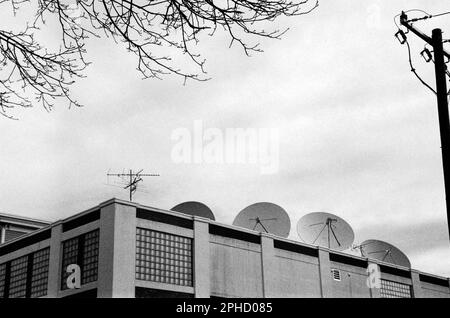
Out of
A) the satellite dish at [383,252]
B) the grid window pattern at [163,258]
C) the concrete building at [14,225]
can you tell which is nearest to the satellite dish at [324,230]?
the satellite dish at [383,252]

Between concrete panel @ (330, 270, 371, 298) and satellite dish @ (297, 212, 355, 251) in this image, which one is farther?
concrete panel @ (330, 270, 371, 298)

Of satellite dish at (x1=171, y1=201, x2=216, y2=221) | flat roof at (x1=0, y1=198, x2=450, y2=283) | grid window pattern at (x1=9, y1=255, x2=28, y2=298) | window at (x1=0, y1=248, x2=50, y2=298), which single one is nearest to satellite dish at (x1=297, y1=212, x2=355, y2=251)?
flat roof at (x1=0, y1=198, x2=450, y2=283)

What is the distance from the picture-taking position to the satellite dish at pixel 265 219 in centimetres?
5012

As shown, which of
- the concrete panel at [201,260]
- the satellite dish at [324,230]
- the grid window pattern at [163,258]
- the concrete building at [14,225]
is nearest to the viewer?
the grid window pattern at [163,258]

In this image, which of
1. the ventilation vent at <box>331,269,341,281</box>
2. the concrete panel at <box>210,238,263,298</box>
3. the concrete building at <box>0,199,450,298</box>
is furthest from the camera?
the ventilation vent at <box>331,269,341,281</box>

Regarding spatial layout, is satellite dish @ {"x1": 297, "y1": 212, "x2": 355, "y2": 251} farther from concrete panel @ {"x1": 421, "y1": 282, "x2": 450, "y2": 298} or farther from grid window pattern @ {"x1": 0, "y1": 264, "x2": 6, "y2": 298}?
grid window pattern @ {"x1": 0, "y1": 264, "x2": 6, "y2": 298}

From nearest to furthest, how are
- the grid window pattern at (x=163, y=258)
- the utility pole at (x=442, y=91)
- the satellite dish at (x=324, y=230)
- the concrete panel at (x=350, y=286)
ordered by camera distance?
the utility pole at (x=442, y=91), the grid window pattern at (x=163, y=258), the satellite dish at (x=324, y=230), the concrete panel at (x=350, y=286)

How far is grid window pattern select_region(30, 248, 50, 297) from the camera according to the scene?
149 ft

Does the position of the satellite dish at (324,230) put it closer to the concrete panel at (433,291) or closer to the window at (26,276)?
the concrete panel at (433,291)

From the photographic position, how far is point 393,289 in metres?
60.8

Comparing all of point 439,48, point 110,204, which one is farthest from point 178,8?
point 110,204

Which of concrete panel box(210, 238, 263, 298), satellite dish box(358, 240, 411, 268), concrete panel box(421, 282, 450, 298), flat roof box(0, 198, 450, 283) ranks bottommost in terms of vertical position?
concrete panel box(210, 238, 263, 298)

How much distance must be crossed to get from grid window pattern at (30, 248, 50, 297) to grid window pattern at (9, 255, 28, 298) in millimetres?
1081

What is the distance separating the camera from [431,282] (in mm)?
67062
